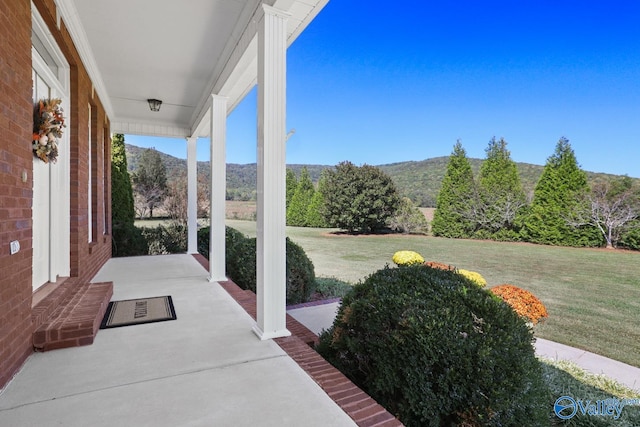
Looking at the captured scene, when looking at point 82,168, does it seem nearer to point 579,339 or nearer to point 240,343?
point 240,343

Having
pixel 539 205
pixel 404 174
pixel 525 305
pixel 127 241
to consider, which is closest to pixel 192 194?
pixel 127 241

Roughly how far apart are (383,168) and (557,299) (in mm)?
12226

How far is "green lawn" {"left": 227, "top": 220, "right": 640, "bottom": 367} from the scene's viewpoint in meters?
5.03

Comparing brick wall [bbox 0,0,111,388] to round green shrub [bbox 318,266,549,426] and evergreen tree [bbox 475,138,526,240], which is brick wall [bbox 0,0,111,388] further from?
evergreen tree [bbox 475,138,526,240]

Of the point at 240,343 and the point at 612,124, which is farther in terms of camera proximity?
the point at 612,124

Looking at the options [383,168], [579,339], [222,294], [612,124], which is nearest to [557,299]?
[579,339]

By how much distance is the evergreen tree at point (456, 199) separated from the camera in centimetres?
1452

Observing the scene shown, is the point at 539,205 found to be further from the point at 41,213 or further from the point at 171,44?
the point at 41,213

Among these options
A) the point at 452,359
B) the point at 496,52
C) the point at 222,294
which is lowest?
the point at 222,294

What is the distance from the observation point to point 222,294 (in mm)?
4148

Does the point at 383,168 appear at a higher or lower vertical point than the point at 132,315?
higher

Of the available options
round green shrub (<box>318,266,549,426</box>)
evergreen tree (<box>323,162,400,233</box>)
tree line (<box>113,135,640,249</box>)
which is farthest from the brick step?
evergreen tree (<box>323,162,400,233</box>)

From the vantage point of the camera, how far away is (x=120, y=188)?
8773 millimetres

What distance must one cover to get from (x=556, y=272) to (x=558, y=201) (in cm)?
457
